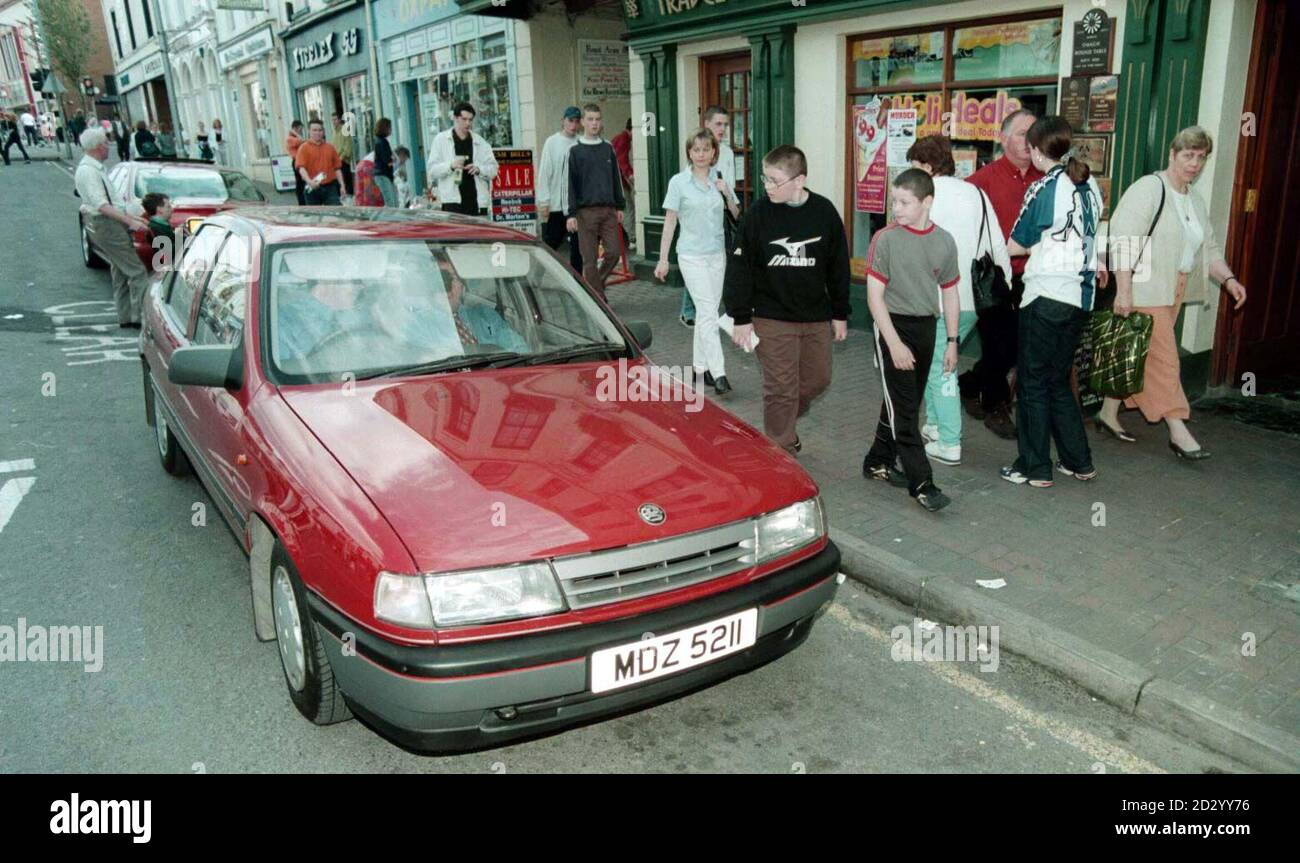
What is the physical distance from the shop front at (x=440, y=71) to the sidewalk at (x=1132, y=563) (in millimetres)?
11399

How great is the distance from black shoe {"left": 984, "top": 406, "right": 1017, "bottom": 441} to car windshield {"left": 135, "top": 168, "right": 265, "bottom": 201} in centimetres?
1006

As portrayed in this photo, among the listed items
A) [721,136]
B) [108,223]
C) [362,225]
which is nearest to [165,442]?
[362,225]

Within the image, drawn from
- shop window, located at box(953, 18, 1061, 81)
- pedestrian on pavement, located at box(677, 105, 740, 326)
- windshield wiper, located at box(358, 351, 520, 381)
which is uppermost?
shop window, located at box(953, 18, 1061, 81)

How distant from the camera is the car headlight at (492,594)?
8.66 ft

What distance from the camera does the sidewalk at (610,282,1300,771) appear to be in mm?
3424

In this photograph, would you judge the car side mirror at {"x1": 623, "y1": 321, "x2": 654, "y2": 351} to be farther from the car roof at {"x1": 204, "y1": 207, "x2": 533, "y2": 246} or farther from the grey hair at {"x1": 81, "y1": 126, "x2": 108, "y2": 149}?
the grey hair at {"x1": 81, "y1": 126, "x2": 108, "y2": 149}

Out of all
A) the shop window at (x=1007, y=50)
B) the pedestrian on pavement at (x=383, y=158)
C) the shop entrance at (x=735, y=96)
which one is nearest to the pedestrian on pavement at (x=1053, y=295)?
the shop window at (x=1007, y=50)

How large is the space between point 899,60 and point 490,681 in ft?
25.3

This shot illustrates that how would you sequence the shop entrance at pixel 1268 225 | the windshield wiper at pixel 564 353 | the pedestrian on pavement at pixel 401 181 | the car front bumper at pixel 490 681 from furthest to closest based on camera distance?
the pedestrian on pavement at pixel 401 181, the shop entrance at pixel 1268 225, the windshield wiper at pixel 564 353, the car front bumper at pixel 490 681

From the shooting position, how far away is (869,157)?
9.02 m

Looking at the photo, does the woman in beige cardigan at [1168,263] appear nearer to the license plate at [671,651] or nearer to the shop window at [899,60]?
the shop window at [899,60]

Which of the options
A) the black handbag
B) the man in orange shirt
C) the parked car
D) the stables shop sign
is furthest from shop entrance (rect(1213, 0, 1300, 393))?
the stables shop sign
